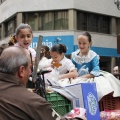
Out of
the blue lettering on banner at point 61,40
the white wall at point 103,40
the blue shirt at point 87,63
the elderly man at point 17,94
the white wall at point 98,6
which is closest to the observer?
the elderly man at point 17,94

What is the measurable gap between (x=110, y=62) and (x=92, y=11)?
13.0 ft

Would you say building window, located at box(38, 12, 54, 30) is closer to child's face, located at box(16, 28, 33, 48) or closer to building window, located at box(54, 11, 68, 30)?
building window, located at box(54, 11, 68, 30)

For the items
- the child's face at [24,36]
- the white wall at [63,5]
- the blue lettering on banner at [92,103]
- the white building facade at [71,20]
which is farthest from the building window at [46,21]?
the blue lettering on banner at [92,103]

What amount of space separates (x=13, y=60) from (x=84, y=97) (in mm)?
1041

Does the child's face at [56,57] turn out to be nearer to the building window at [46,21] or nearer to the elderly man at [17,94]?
the elderly man at [17,94]

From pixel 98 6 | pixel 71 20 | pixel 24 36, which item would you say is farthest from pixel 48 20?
pixel 24 36

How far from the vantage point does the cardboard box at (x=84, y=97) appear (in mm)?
2922

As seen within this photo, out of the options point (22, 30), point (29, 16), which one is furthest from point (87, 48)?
point (29, 16)

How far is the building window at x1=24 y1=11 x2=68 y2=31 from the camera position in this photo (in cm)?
2267

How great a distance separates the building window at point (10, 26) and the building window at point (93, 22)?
206 inches

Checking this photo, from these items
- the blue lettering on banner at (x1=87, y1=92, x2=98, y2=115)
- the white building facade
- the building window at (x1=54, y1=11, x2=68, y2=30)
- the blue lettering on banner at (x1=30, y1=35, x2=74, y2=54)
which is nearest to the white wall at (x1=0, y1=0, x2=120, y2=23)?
the white building facade

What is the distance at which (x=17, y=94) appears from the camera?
79.0 inches

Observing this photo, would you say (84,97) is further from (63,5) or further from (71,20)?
(63,5)

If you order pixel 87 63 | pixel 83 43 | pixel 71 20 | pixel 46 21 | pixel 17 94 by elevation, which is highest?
pixel 46 21
